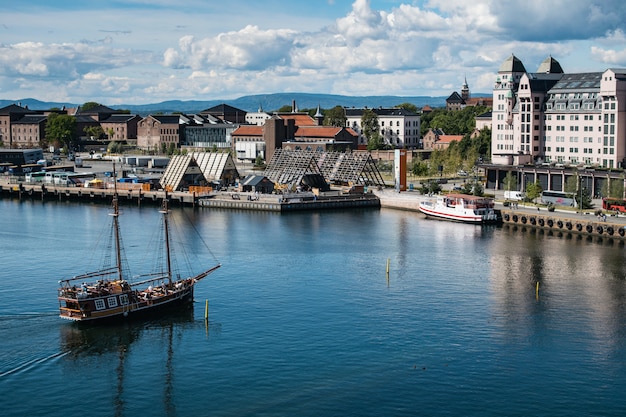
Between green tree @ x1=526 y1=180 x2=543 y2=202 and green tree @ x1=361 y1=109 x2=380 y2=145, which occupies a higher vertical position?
green tree @ x1=361 y1=109 x2=380 y2=145

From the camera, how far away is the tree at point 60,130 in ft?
475

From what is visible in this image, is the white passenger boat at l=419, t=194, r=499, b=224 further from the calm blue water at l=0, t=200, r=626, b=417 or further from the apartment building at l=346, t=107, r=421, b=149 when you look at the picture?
the apartment building at l=346, t=107, r=421, b=149

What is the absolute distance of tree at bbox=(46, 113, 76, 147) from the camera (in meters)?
145

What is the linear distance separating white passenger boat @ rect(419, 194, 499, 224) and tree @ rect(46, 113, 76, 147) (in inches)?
3583

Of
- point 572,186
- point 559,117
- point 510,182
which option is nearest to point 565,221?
point 572,186

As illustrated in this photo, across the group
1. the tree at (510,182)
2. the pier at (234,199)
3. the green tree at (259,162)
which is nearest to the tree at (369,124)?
the green tree at (259,162)

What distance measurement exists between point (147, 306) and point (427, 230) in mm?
28838

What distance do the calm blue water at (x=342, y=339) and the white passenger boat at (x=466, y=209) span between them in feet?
37.4

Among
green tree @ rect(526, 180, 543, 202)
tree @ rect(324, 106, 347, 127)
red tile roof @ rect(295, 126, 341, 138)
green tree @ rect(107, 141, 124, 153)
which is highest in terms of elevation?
tree @ rect(324, 106, 347, 127)

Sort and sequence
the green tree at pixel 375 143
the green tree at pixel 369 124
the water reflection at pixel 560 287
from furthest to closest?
the green tree at pixel 369 124 → the green tree at pixel 375 143 → the water reflection at pixel 560 287

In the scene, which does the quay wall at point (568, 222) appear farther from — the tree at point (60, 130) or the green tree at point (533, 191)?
the tree at point (60, 130)

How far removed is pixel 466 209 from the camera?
6619 cm

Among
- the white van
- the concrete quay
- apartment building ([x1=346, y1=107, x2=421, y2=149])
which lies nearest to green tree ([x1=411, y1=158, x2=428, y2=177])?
the white van

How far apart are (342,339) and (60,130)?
120m
